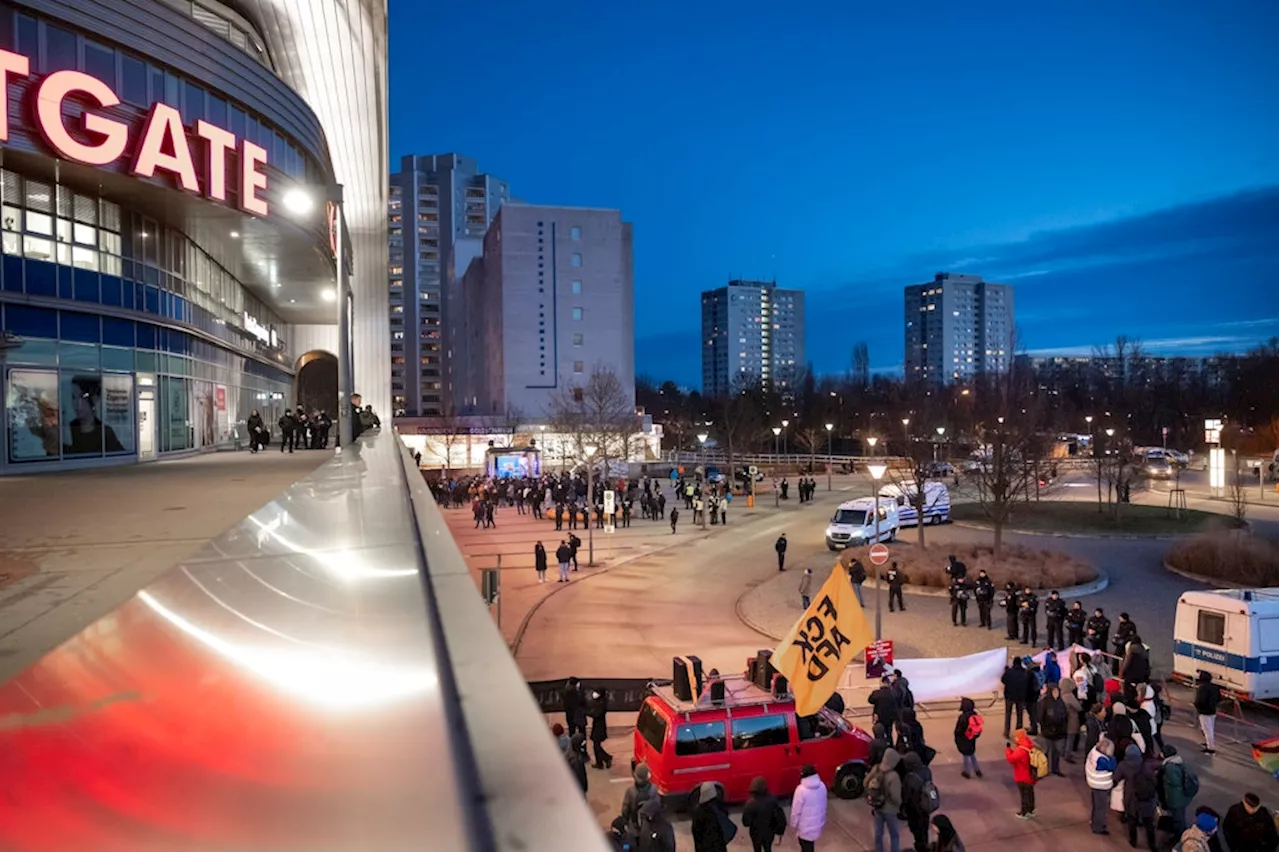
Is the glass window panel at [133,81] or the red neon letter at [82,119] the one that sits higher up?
the glass window panel at [133,81]

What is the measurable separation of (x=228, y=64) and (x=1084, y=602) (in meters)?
26.8

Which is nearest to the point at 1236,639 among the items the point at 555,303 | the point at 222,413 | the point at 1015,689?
the point at 1015,689

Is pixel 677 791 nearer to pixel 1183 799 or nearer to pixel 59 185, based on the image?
pixel 1183 799

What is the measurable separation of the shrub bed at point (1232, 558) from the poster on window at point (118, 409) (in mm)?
30562

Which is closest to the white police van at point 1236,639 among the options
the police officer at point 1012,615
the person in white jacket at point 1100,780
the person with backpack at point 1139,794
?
the police officer at point 1012,615

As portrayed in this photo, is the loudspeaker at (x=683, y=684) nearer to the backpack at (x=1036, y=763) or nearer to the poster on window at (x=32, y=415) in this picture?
the backpack at (x=1036, y=763)

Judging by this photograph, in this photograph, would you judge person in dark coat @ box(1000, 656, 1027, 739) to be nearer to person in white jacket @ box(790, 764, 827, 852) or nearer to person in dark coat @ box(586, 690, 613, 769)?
person in white jacket @ box(790, 764, 827, 852)

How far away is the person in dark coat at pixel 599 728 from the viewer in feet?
39.7

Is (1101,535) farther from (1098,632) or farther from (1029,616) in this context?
(1098,632)

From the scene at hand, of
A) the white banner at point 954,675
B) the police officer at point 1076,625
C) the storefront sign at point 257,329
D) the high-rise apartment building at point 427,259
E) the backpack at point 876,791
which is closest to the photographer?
the backpack at point 876,791

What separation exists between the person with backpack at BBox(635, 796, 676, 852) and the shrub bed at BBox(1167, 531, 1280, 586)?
22270 mm

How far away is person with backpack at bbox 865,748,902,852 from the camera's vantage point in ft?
29.8

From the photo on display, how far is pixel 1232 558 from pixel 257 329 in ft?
128

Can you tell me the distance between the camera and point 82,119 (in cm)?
1622
